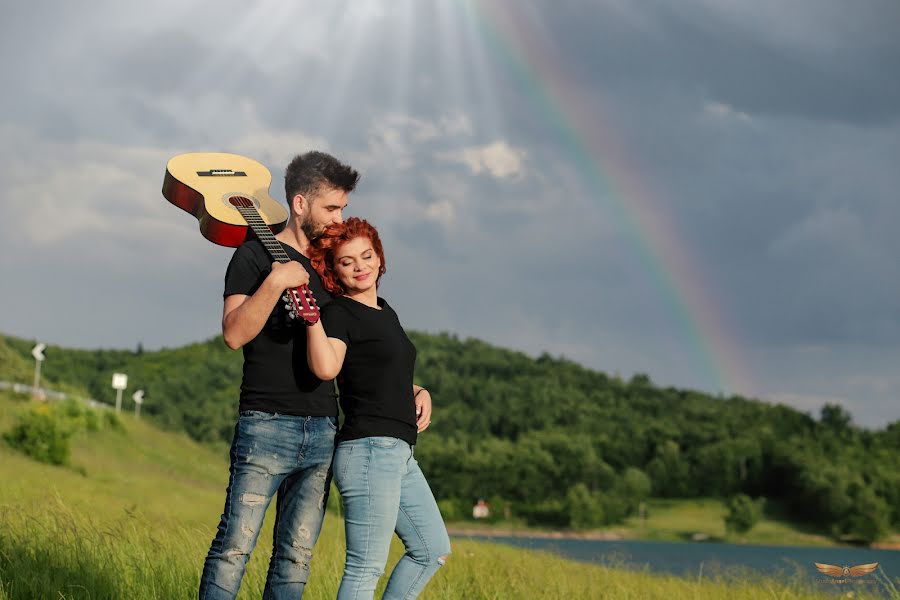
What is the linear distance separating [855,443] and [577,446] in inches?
1642

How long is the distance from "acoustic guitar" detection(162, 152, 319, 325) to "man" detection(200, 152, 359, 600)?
0.17m

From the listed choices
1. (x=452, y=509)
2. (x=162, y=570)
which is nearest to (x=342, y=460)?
(x=162, y=570)

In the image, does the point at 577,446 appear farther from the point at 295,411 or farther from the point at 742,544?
the point at 295,411

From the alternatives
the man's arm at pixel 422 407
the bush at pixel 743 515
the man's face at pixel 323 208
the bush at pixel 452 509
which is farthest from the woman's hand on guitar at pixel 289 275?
the bush at pixel 743 515

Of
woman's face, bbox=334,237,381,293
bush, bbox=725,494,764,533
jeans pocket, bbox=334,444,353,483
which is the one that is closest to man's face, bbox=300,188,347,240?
woman's face, bbox=334,237,381,293

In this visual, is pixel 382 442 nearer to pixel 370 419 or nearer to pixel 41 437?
pixel 370 419

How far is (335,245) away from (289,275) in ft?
0.91

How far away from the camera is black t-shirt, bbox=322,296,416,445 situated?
3.79 metres

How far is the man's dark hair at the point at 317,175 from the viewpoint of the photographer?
4125 millimetres

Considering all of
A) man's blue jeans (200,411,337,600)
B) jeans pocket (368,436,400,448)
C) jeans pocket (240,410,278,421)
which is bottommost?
man's blue jeans (200,411,337,600)

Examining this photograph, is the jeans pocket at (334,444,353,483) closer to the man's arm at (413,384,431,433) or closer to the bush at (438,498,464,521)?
the man's arm at (413,384,431,433)

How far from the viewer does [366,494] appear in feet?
12.3

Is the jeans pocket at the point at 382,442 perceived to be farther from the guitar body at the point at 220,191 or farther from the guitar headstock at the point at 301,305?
the guitar body at the point at 220,191

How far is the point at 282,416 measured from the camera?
401 cm
